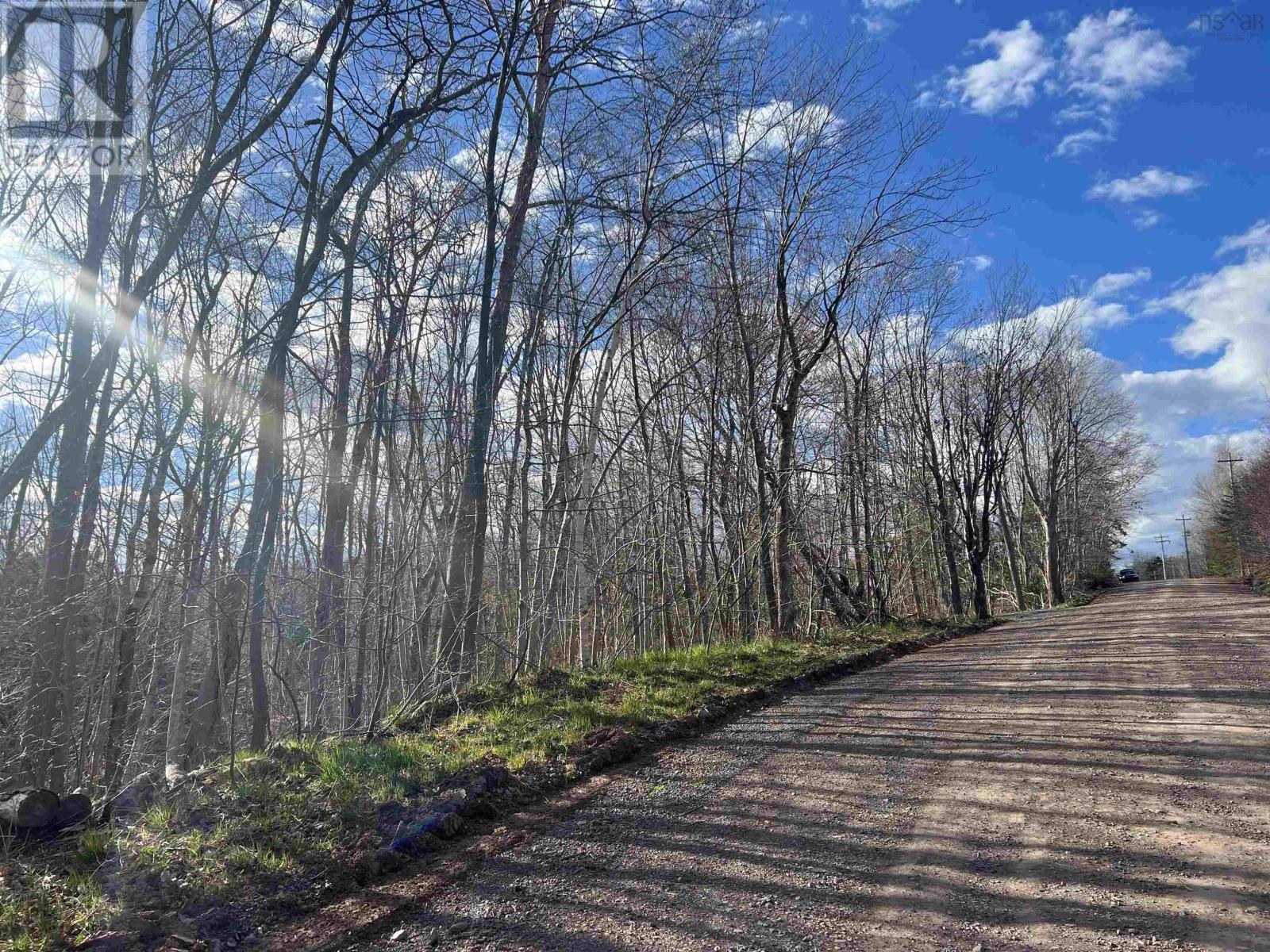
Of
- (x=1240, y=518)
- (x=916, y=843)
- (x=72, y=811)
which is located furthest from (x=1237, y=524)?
(x=72, y=811)

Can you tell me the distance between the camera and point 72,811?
14.0 ft

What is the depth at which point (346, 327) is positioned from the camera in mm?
8727

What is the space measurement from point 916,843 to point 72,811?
14.8 ft

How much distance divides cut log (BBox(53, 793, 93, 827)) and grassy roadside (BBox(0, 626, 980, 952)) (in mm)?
219

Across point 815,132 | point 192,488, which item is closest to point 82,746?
point 192,488

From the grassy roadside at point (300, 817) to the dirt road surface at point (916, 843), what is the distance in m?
0.55

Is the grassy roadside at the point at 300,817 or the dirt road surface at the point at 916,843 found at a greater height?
the grassy roadside at the point at 300,817

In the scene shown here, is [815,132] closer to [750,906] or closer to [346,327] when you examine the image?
[346,327]

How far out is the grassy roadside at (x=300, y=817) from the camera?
10.3 feet

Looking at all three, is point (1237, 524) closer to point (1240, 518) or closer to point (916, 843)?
point (1240, 518)

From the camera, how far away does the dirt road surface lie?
9.35ft

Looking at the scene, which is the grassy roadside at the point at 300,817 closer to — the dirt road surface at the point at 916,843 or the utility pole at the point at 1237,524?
the dirt road surface at the point at 916,843

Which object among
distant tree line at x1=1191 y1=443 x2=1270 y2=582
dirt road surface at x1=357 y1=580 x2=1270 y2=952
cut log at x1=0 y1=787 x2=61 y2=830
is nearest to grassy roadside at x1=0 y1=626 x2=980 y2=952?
cut log at x1=0 y1=787 x2=61 y2=830

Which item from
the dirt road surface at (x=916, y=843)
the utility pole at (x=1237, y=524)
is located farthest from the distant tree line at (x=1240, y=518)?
the dirt road surface at (x=916, y=843)
